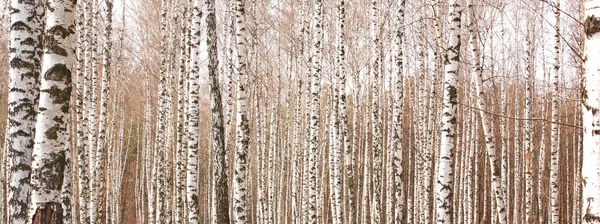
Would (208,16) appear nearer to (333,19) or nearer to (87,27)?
(87,27)

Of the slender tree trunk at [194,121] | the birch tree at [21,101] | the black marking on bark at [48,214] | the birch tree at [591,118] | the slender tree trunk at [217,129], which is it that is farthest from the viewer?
the slender tree trunk at [217,129]

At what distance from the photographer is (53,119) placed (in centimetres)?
384

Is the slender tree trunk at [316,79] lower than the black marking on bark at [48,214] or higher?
higher

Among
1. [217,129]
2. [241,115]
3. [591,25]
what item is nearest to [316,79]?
[241,115]

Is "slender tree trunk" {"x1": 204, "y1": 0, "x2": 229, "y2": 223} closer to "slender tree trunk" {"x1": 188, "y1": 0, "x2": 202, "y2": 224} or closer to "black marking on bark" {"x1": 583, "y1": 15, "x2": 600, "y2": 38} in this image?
"slender tree trunk" {"x1": 188, "y1": 0, "x2": 202, "y2": 224}

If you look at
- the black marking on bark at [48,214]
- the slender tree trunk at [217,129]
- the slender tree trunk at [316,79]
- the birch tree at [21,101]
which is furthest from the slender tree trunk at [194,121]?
the black marking on bark at [48,214]

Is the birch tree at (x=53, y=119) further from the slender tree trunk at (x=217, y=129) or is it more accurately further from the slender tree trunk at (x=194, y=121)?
the slender tree trunk at (x=217, y=129)

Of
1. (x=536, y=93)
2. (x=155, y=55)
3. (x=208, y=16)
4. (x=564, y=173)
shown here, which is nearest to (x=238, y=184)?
(x=208, y=16)

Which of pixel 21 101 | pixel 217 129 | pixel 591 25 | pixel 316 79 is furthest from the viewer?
pixel 316 79

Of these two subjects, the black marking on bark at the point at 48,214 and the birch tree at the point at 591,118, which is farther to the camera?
the black marking on bark at the point at 48,214

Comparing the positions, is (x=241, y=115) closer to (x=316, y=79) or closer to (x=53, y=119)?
(x=316, y=79)

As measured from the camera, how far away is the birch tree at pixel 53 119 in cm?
377

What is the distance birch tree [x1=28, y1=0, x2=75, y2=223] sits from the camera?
12.4 feet

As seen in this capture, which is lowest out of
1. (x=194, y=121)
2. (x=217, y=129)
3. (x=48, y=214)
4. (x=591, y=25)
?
(x=48, y=214)
